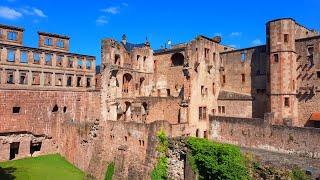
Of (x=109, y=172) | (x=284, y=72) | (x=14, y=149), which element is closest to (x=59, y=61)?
(x=14, y=149)

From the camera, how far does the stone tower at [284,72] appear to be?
32.3 metres

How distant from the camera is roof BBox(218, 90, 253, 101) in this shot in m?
36.9

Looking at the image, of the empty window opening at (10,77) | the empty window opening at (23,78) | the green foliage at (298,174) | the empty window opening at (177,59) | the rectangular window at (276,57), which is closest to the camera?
the green foliage at (298,174)

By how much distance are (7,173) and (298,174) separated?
Result: 2273 centimetres

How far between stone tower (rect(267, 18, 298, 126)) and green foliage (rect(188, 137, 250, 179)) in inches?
484

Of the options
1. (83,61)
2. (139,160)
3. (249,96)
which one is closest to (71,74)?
(83,61)

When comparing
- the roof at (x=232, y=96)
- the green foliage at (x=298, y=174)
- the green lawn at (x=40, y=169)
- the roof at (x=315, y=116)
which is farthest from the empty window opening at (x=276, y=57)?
the green lawn at (x=40, y=169)

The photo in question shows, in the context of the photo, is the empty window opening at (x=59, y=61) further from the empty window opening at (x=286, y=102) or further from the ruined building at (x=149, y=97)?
the empty window opening at (x=286, y=102)

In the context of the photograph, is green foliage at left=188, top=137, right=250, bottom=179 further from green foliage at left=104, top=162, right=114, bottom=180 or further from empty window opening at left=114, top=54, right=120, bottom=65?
empty window opening at left=114, top=54, right=120, bottom=65

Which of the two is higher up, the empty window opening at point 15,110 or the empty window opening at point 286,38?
the empty window opening at point 286,38

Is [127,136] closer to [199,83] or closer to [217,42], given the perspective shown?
[199,83]

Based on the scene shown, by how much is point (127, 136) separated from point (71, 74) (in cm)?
1564

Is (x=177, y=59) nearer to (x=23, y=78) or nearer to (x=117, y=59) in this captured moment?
(x=117, y=59)

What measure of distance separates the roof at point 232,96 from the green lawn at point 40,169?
18065 mm
